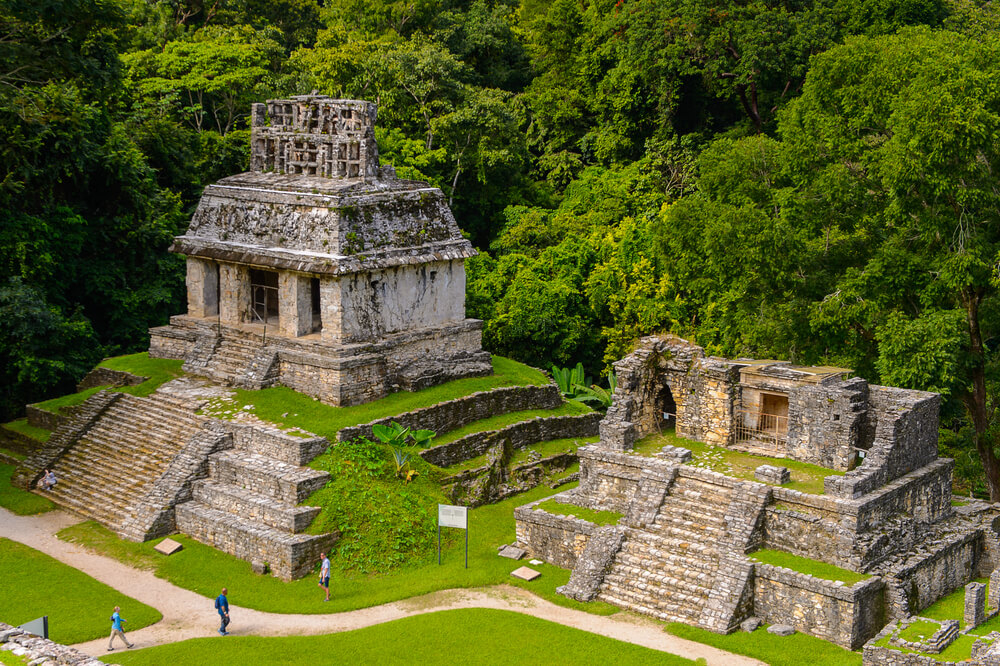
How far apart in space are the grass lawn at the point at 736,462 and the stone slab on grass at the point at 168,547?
8.35m

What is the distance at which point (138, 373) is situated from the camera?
2564 cm

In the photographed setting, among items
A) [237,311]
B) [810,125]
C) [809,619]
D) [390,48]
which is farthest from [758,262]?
[390,48]

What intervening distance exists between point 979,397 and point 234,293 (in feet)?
52.1

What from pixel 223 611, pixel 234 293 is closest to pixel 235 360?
pixel 234 293

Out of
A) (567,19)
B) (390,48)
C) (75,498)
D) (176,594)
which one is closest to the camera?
(176,594)

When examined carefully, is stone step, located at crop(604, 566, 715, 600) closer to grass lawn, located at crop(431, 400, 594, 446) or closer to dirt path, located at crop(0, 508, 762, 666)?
dirt path, located at crop(0, 508, 762, 666)

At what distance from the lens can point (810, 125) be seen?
24922mm

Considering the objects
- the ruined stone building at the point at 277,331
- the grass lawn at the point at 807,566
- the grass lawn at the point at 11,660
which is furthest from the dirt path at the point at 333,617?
the grass lawn at the point at 11,660

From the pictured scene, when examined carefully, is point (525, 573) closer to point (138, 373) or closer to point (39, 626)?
point (39, 626)

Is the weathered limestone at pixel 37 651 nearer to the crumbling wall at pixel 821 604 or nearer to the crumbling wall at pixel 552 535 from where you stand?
the crumbling wall at pixel 552 535

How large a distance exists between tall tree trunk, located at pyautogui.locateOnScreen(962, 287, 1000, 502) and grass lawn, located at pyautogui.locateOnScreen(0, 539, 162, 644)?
53.5ft

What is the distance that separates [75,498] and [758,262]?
47.8ft

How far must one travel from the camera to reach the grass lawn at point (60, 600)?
17.6 meters

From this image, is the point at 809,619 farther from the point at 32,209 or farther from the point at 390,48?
the point at 390,48
